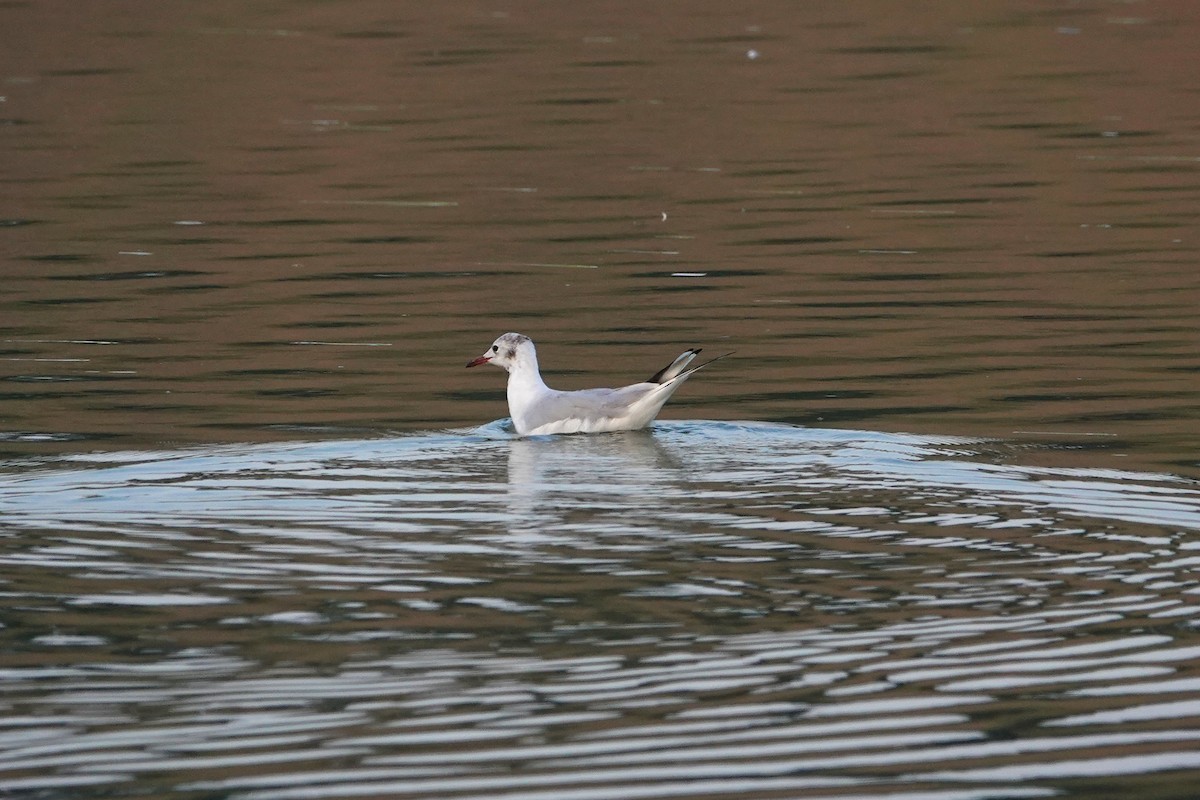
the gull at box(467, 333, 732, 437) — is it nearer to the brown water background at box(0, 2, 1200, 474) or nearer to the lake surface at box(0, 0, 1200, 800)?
the lake surface at box(0, 0, 1200, 800)

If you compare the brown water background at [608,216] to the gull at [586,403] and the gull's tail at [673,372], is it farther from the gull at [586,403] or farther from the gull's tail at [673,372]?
the gull's tail at [673,372]

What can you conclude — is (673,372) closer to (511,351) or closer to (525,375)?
(525,375)

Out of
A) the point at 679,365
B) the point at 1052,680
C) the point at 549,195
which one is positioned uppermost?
the point at 549,195

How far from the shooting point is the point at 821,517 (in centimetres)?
1098

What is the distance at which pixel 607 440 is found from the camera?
14.1 metres

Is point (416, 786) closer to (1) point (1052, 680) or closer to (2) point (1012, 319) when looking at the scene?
(1) point (1052, 680)

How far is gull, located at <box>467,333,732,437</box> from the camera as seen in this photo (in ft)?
46.3

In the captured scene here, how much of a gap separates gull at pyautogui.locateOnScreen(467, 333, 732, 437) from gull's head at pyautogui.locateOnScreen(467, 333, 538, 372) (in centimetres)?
3

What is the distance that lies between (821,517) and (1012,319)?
7.72 metres

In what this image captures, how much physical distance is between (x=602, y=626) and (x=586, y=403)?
551 cm

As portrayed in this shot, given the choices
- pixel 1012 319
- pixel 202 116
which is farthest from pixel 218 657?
pixel 202 116

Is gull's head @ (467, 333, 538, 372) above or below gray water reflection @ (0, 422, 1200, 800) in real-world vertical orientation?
above

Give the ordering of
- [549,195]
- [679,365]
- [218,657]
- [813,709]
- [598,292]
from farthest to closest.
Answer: [549,195]
[598,292]
[679,365]
[218,657]
[813,709]

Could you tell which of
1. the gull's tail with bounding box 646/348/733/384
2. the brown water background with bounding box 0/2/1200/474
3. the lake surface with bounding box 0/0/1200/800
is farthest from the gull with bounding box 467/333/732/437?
the brown water background with bounding box 0/2/1200/474
